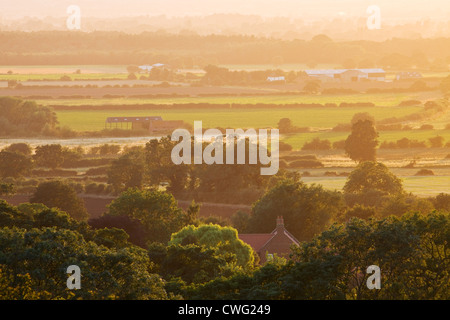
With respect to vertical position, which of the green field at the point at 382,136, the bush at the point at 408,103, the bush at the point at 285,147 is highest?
the bush at the point at 408,103

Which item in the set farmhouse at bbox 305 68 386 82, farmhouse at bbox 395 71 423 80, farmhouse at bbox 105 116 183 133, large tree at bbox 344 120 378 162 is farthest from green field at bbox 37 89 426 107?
large tree at bbox 344 120 378 162

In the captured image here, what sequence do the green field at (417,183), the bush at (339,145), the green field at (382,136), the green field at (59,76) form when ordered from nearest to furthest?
the green field at (417,183) < the bush at (339,145) < the green field at (382,136) < the green field at (59,76)

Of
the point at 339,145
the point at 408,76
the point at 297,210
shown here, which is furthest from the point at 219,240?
the point at 408,76

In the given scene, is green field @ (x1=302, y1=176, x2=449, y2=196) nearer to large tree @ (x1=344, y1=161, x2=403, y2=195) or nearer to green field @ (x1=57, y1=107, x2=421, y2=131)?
large tree @ (x1=344, y1=161, x2=403, y2=195)

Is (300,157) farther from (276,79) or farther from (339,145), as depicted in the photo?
(276,79)

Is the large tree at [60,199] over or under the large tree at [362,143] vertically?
under

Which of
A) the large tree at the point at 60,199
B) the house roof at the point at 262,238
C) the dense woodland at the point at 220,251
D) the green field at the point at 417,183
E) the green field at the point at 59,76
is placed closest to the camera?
the dense woodland at the point at 220,251

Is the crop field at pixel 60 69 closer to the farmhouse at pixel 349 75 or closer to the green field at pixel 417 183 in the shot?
the farmhouse at pixel 349 75

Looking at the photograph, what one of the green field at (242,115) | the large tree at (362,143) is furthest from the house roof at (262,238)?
the green field at (242,115)
